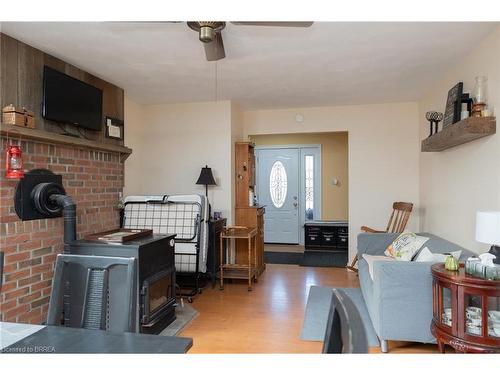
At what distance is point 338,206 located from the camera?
6973mm

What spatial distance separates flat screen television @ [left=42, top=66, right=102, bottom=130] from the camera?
291 centimetres

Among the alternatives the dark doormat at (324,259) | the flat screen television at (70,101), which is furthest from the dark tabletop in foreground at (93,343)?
the dark doormat at (324,259)

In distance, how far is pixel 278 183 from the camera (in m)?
7.30

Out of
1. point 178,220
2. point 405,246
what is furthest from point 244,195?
point 405,246

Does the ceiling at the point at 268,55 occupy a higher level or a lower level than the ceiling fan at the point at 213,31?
higher

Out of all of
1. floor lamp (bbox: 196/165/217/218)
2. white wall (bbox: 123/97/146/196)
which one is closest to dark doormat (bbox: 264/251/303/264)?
floor lamp (bbox: 196/165/217/218)

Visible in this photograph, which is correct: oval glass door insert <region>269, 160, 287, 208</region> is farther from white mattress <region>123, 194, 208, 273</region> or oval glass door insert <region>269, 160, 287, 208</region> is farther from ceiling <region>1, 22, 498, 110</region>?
white mattress <region>123, 194, 208, 273</region>

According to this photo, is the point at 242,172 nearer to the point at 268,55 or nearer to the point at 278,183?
the point at 268,55

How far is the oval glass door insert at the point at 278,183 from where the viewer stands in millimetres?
7266

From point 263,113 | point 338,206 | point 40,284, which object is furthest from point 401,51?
point 338,206

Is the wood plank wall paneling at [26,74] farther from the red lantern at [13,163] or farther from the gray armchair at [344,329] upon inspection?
the gray armchair at [344,329]

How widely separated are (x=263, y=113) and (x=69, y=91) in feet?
9.44

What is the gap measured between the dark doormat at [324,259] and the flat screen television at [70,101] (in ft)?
12.0

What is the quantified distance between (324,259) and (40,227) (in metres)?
4.27
